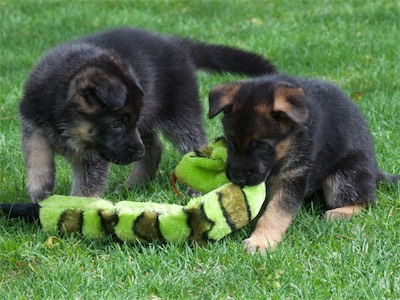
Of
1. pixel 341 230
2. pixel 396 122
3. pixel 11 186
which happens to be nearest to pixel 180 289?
pixel 341 230

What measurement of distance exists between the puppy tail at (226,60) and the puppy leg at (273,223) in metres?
1.45

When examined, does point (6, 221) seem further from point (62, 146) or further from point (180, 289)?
point (180, 289)

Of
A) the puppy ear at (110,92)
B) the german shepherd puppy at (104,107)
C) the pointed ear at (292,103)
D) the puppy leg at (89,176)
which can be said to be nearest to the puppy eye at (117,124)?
the german shepherd puppy at (104,107)

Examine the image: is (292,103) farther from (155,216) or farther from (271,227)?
(155,216)

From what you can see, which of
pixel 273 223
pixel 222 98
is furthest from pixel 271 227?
pixel 222 98

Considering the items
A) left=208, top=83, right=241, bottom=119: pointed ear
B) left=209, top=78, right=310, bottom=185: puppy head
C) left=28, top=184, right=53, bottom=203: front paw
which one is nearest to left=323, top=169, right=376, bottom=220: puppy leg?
left=209, top=78, right=310, bottom=185: puppy head

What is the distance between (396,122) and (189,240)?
246 cm

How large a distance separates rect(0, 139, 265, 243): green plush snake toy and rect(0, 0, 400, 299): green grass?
0.07m

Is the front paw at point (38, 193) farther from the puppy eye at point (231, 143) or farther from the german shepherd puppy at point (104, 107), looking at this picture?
the puppy eye at point (231, 143)

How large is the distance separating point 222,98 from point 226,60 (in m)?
1.48

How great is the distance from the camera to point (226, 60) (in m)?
5.62

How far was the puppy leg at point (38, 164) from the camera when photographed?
466 centimetres

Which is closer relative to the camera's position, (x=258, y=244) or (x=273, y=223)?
(x=258, y=244)

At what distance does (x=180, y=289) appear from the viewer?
357 centimetres
